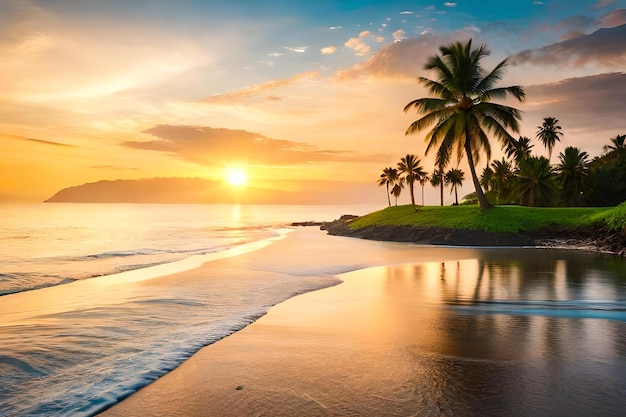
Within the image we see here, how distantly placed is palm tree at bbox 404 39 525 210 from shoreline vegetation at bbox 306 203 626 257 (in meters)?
4.33

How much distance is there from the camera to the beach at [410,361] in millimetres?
4879

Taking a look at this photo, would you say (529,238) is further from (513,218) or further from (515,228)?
(513,218)

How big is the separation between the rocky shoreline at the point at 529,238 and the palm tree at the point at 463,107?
7.94 meters

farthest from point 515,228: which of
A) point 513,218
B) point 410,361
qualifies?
point 410,361

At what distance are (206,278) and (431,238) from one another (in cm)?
2478

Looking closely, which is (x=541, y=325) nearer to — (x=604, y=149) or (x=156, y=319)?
(x=156, y=319)

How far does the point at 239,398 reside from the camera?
5.11m

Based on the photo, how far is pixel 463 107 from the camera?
3994 cm

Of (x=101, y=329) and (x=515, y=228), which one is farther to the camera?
(x=515, y=228)

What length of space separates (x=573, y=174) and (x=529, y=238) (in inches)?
1554

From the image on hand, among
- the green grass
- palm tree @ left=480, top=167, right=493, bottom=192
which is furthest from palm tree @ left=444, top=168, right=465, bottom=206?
the green grass

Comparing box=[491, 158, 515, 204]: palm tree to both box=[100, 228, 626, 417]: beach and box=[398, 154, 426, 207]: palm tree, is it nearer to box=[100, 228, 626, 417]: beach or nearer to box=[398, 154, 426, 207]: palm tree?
box=[398, 154, 426, 207]: palm tree

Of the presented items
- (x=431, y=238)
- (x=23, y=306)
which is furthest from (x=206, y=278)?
(x=431, y=238)

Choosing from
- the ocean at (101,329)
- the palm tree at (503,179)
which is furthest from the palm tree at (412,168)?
the ocean at (101,329)
